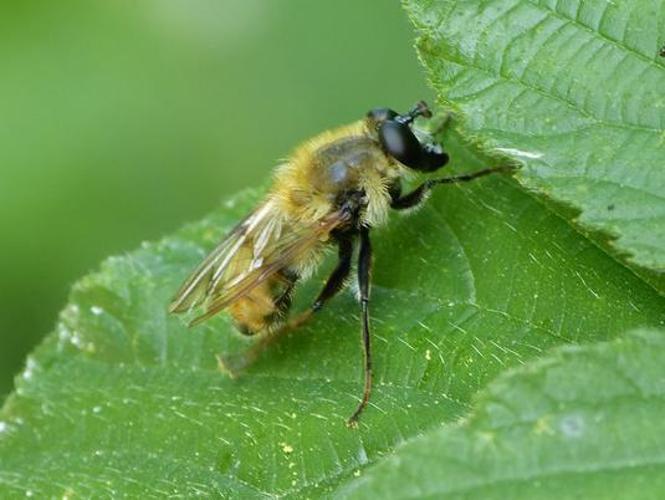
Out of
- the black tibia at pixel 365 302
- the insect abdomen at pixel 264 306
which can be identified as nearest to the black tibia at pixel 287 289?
the insect abdomen at pixel 264 306

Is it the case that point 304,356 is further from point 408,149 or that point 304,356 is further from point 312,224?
point 408,149

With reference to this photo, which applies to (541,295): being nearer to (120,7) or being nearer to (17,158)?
(17,158)

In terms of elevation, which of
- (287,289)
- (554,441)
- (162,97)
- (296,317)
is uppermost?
(162,97)

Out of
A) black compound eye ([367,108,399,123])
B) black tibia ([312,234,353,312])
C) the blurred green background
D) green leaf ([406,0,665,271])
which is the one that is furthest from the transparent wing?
the blurred green background

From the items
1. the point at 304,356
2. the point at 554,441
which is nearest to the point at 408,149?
the point at 304,356

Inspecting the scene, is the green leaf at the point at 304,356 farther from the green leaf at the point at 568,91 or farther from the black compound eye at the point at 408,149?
the green leaf at the point at 568,91

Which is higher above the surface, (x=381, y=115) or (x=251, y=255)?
(x=381, y=115)
